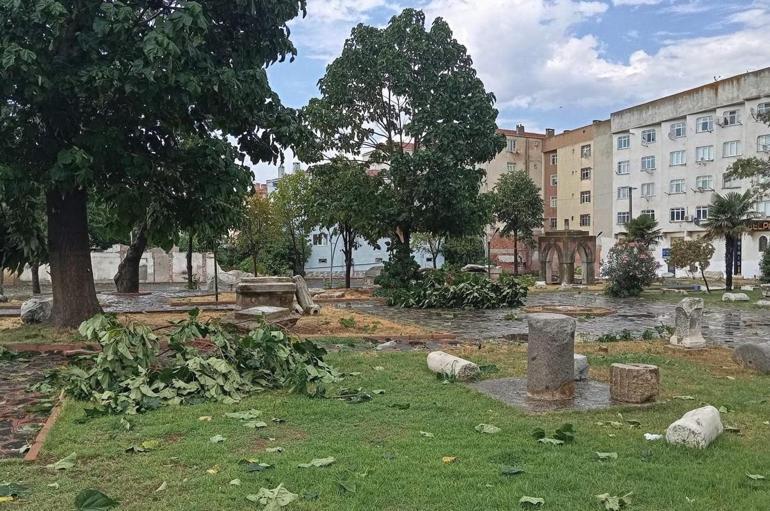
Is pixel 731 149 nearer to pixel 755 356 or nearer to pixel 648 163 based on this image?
pixel 648 163

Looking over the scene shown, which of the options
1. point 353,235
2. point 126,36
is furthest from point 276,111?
point 353,235

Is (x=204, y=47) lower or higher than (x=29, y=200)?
higher

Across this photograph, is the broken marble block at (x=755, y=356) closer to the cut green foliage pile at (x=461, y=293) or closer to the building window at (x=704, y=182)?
the cut green foliage pile at (x=461, y=293)

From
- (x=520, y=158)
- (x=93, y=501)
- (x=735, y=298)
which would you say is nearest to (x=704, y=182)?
(x=520, y=158)

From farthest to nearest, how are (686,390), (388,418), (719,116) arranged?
1. (719,116)
2. (686,390)
3. (388,418)

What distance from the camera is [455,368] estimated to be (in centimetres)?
795

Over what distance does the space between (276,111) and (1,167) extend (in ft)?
14.6

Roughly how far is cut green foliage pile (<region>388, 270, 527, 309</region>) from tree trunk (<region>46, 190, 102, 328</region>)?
1094 cm

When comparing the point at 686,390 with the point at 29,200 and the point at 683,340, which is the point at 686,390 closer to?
the point at 683,340

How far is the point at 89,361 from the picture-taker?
26.3ft

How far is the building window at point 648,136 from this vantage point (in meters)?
56.1

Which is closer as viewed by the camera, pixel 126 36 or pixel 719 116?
pixel 126 36

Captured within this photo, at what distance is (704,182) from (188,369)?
52.0 metres

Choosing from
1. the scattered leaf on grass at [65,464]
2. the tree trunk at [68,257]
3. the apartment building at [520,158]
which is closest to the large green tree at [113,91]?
the tree trunk at [68,257]
